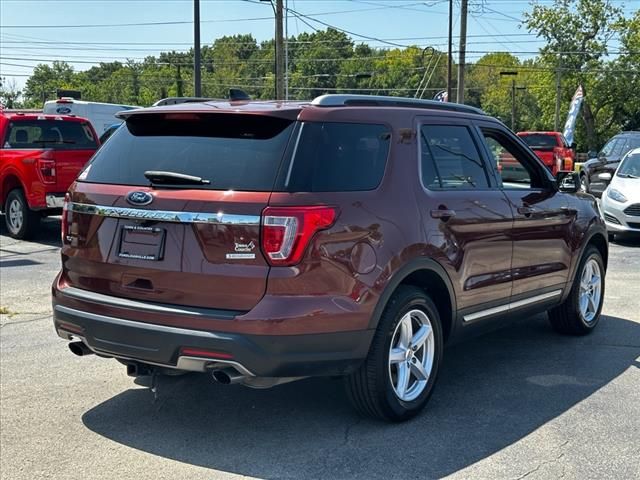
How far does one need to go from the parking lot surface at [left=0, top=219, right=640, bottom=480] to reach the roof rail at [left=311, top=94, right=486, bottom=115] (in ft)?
6.15

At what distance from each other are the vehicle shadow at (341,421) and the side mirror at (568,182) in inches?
54.5

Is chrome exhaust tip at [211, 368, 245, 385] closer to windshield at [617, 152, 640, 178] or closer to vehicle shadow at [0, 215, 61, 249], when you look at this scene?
vehicle shadow at [0, 215, 61, 249]

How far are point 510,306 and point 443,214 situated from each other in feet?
3.90

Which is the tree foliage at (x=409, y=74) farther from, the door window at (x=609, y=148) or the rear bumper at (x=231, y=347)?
the rear bumper at (x=231, y=347)

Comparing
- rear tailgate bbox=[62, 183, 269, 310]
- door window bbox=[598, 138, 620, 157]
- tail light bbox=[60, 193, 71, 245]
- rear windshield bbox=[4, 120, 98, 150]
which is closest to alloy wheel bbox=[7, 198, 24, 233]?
rear windshield bbox=[4, 120, 98, 150]

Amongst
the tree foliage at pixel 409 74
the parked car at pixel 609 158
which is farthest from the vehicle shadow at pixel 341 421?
the tree foliage at pixel 409 74

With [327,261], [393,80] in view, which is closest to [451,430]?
[327,261]

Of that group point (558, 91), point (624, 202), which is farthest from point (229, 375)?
point (558, 91)

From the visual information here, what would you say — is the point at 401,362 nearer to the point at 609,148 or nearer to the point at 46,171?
the point at 46,171

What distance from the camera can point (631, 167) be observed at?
12.9m

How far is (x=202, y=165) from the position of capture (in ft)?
12.6

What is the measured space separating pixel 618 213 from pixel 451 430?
9.02 m

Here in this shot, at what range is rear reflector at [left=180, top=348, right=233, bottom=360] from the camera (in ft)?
11.7

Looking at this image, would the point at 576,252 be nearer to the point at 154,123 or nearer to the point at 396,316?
the point at 396,316
